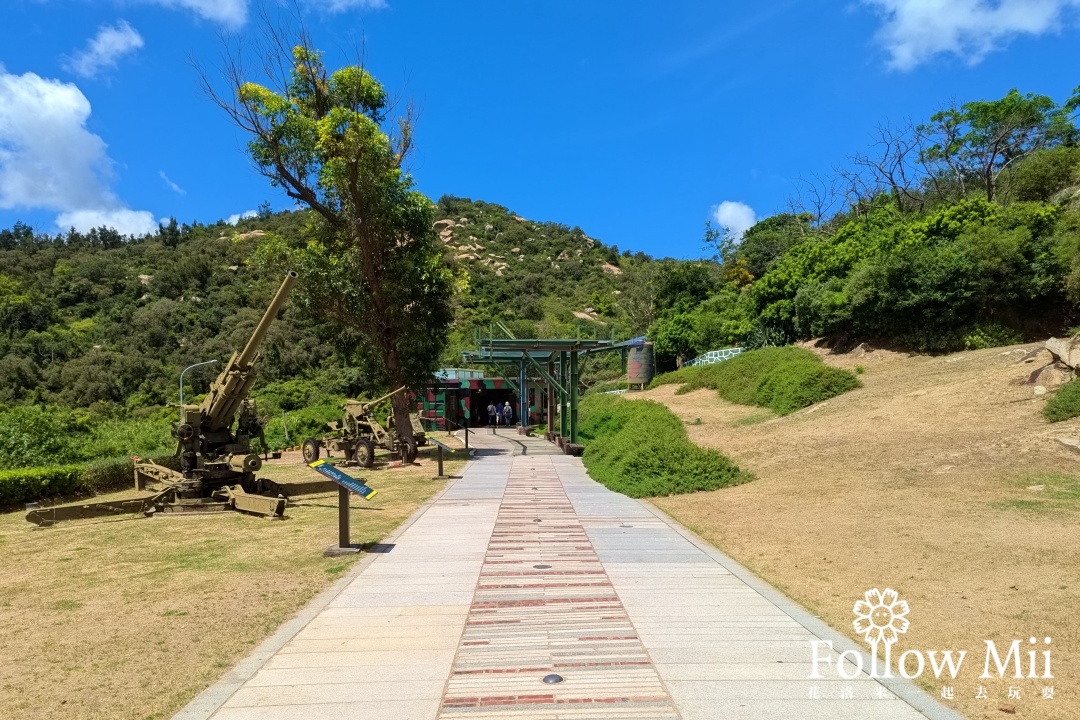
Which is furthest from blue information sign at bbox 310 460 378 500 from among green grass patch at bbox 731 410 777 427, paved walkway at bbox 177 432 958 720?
green grass patch at bbox 731 410 777 427

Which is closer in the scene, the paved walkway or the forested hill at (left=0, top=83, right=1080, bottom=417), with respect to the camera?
the paved walkway

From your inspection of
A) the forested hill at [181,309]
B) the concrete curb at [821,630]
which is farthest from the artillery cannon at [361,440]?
the concrete curb at [821,630]

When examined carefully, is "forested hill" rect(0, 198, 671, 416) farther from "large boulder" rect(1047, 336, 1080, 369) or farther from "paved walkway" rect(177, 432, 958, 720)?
"paved walkway" rect(177, 432, 958, 720)

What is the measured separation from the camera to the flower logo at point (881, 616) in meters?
5.04

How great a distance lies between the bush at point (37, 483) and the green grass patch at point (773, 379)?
65.1ft

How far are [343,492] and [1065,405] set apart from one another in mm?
13137

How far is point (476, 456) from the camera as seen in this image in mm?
21953

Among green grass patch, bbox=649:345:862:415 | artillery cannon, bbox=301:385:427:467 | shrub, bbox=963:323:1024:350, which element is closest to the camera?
artillery cannon, bbox=301:385:427:467

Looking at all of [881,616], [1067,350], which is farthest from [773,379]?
[881,616]

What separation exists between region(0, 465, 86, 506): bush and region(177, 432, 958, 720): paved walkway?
9586 millimetres

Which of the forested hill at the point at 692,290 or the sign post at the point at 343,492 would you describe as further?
the forested hill at the point at 692,290

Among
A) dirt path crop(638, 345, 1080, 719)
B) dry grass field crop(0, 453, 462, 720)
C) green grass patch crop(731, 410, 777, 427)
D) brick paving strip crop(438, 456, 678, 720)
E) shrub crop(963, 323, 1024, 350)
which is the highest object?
shrub crop(963, 323, 1024, 350)

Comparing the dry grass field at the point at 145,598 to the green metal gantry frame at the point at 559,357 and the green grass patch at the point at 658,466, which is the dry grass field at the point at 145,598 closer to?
the green grass patch at the point at 658,466

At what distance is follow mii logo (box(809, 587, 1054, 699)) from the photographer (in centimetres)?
427
